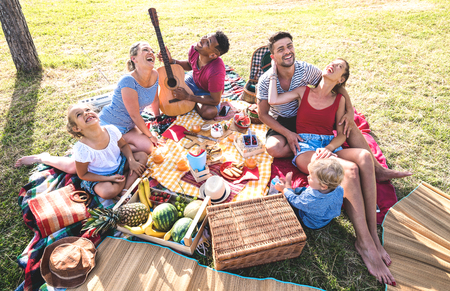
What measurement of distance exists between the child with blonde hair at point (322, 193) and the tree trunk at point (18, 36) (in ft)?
23.9

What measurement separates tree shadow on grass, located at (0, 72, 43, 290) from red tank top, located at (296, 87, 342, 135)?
13.2 feet

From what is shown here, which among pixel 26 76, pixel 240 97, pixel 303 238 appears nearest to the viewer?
pixel 303 238

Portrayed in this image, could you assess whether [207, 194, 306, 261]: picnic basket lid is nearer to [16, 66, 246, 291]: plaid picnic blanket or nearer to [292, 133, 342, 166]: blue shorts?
[292, 133, 342, 166]: blue shorts

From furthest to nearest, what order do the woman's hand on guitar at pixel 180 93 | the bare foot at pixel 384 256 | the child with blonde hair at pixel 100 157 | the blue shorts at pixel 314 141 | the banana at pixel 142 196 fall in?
the woman's hand on guitar at pixel 180 93 < the blue shorts at pixel 314 141 < the banana at pixel 142 196 < the child with blonde hair at pixel 100 157 < the bare foot at pixel 384 256

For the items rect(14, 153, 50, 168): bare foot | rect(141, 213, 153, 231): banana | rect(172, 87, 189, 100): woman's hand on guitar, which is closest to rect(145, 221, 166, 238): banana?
rect(141, 213, 153, 231): banana

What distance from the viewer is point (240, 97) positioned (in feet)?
17.3

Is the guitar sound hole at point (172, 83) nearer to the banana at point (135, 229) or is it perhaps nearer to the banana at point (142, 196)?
the banana at point (142, 196)

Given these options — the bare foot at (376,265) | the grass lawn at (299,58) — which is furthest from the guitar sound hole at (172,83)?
the bare foot at (376,265)

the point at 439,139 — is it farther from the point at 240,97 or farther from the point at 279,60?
the point at 240,97

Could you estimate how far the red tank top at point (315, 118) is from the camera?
3370 mm

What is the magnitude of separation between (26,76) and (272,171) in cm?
683

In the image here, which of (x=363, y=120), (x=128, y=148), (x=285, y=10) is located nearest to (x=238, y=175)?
(x=128, y=148)

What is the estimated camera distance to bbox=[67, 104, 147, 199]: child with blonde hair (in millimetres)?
2807

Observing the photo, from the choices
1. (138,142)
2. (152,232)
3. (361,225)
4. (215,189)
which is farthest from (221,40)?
(361,225)
